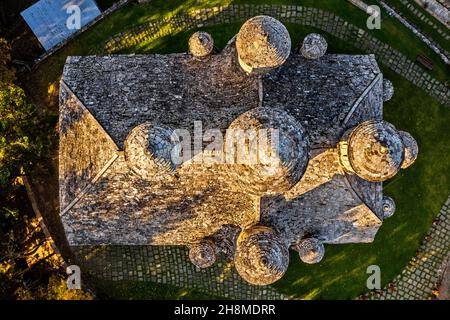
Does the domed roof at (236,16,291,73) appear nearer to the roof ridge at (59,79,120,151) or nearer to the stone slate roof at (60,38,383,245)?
the stone slate roof at (60,38,383,245)

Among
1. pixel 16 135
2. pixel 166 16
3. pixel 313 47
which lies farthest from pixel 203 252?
pixel 166 16

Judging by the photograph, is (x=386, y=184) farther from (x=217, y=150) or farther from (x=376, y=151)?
(x=217, y=150)

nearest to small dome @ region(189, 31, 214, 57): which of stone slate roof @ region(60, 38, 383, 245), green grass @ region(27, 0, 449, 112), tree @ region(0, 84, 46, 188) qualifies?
stone slate roof @ region(60, 38, 383, 245)

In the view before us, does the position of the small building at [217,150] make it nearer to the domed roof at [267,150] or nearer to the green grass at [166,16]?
the domed roof at [267,150]

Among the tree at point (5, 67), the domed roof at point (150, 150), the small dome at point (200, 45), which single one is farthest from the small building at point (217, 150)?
the tree at point (5, 67)

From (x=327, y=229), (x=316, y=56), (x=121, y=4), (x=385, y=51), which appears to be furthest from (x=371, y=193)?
(x=121, y=4)

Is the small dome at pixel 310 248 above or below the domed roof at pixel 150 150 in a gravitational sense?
below

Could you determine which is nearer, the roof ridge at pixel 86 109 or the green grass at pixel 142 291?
the roof ridge at pixel 86 109
